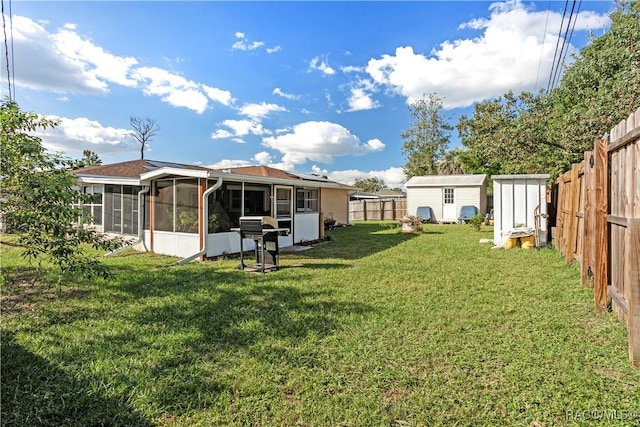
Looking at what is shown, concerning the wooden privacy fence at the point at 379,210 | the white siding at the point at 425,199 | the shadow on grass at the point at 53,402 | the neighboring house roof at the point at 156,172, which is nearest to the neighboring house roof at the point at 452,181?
the white siding at the point at 425,199

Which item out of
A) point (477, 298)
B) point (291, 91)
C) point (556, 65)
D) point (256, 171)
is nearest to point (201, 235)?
point (477, 298)

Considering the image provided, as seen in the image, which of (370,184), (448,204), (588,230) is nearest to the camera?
(588,230)

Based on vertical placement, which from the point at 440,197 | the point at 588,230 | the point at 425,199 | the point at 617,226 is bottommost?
the point at 588,230

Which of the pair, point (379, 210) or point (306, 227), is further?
point (379, 210)

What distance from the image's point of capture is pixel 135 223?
9.96m

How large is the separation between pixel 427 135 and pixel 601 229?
101 feet

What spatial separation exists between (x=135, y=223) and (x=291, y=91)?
9.34 meters

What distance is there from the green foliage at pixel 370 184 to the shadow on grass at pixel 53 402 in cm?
4828

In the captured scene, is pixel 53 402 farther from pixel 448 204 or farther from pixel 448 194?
pixel 448 194

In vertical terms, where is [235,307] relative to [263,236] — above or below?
below

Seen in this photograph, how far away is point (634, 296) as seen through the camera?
7.79 feet

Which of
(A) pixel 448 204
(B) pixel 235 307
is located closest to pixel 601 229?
(B) pixel 235 307

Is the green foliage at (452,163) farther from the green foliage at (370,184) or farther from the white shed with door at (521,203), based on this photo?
the white shed with door at (521,203)

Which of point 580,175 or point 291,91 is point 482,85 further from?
point 580,175
